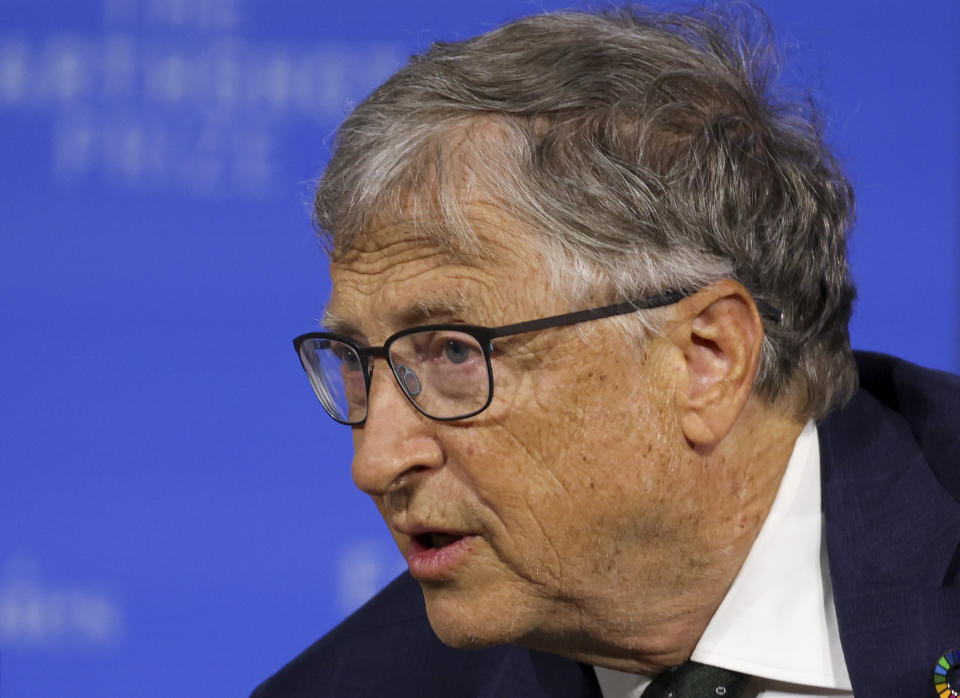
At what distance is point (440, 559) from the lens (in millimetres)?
1481

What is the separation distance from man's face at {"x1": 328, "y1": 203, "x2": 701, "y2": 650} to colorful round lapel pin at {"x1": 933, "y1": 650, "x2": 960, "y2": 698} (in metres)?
0.31

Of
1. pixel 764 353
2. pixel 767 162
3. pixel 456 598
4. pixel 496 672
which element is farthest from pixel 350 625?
pixel 767 162

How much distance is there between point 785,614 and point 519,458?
0.40 meters

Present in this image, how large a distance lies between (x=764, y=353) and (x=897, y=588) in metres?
0.31

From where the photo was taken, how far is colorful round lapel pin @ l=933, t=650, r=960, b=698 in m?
1.40

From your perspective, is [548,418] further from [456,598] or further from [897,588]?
[897,588]

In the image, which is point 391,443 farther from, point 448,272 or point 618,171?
point 618,171

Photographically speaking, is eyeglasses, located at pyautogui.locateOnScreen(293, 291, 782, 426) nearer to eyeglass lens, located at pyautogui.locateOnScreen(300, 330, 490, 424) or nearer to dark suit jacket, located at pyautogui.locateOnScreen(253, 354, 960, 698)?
eyeglass lens, located at pyautogui.locateOnScreen(300, 330, 490, 424)

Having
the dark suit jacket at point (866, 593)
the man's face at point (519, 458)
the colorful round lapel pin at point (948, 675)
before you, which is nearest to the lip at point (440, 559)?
the man's face at point (519, 458)

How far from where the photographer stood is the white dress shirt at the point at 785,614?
5.03 feet

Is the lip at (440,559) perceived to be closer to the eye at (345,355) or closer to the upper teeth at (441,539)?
the upper teeth at (441,539)

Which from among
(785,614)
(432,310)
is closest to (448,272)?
(432,310)

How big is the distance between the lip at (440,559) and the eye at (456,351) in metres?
0.21

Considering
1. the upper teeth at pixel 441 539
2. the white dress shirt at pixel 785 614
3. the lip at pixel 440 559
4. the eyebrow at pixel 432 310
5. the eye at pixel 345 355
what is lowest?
the white dress shirt at pixel 785 614
